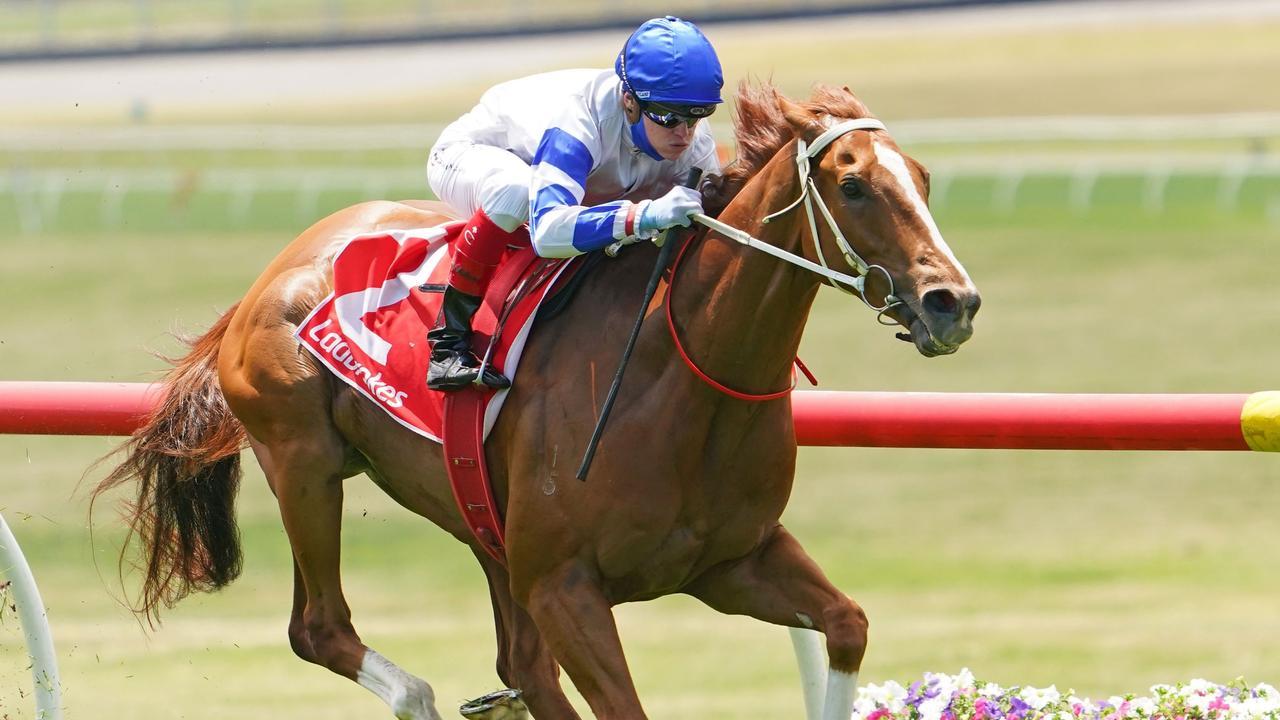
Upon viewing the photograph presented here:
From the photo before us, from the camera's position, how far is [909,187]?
3.45 m

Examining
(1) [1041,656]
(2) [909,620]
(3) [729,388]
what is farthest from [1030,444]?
(2) [909,620]

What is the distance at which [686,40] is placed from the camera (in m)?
3.84

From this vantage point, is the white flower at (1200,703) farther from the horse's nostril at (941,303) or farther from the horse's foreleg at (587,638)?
the horse's nostril at (941,303)

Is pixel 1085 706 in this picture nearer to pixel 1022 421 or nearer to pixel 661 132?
pixel 1022 421

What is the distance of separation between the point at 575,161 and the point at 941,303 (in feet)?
3.08

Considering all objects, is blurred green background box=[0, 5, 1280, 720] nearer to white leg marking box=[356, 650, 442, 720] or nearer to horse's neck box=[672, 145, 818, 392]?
horse's neck box=[672, 145, 818, 392]

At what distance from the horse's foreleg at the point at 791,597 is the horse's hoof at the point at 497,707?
1.99 ft

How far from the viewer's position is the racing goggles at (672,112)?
3.84 metres

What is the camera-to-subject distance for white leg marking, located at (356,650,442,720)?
4.18 meters

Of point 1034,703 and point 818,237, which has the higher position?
point 818,237

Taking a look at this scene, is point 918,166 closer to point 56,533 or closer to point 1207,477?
point 56,533

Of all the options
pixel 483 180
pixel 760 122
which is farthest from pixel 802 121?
pixel 483 180

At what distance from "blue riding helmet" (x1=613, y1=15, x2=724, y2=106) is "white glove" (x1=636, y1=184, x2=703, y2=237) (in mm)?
220

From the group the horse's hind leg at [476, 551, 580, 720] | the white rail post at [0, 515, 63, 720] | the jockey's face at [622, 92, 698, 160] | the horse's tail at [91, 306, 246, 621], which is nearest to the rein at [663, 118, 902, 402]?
the jockey's face at [622, 92, 698, 160]
